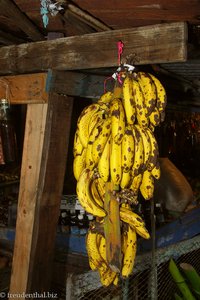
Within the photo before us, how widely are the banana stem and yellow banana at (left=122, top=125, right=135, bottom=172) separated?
0.14 metres

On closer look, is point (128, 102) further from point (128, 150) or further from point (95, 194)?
point (95, 194)

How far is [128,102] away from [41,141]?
2.95 feet

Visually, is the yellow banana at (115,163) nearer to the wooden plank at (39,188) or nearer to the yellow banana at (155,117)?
the yellow banana at (155,117)

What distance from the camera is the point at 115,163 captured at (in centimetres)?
146

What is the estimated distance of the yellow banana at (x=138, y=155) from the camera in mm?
1510

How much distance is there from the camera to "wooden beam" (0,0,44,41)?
74.9 inches

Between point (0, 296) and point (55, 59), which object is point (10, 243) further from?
point (55, 59)

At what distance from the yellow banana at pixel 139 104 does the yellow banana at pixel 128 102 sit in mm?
27

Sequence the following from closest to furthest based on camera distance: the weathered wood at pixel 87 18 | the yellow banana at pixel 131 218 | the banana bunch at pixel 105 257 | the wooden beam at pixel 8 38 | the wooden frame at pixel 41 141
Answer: the yellow banana at pixel 131 218 → the banana bunch at pixel 105 257 → the weathered wood at pixel 87 18 → the wooden frame at pixel 41 141 → the wooden beam at pixel 8 38

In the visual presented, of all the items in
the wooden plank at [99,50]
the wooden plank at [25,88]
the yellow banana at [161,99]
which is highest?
the wooden plank at [99,50]

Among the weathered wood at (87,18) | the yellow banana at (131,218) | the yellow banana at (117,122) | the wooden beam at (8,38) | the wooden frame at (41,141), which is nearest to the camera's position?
the yellow banana at (117,122)

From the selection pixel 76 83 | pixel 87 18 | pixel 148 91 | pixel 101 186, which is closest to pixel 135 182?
pixel 101 186

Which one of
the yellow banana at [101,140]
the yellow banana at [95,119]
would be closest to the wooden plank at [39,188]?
the yellow banana at [95,119]

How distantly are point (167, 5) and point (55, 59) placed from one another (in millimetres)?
861
